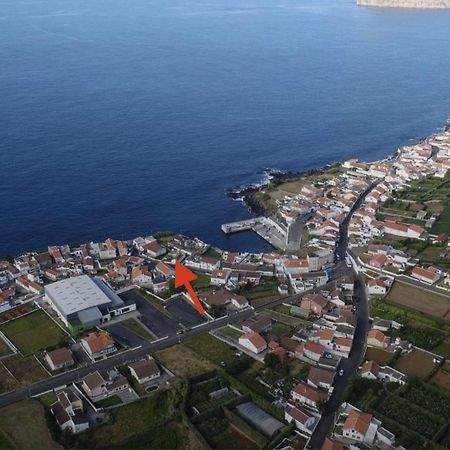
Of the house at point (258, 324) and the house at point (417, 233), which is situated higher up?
the house at point (417, 233)

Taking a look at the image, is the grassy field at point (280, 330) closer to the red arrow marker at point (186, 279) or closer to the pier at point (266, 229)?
the red arrow marker at point (186, 279)

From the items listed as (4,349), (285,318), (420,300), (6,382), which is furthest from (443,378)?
(4,349)

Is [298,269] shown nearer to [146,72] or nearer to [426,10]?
[146,72]

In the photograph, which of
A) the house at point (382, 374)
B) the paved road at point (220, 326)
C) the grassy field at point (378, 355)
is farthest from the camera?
the grassy field at point (378, 355)

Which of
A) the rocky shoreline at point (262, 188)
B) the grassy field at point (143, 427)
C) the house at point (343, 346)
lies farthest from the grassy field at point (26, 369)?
the rocky shoreline at point (262, 188)

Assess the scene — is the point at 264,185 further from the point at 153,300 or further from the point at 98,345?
the point at 98,345

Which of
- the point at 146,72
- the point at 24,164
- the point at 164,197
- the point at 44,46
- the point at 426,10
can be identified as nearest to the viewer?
the point at 164,197

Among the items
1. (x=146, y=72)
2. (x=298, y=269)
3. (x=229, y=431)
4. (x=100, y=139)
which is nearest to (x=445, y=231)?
(x=298, y=269)
